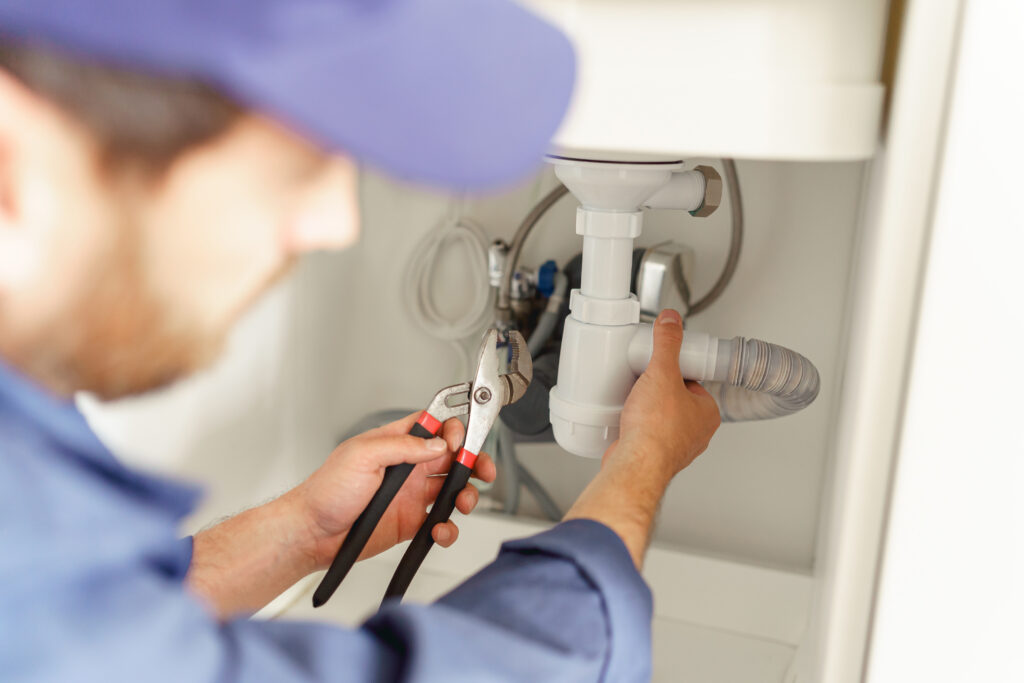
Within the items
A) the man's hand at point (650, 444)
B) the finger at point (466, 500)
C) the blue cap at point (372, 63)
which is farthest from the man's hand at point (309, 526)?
the blue cap at point (372, 63)

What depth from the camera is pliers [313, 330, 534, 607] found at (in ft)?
2.00

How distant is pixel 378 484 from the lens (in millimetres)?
649

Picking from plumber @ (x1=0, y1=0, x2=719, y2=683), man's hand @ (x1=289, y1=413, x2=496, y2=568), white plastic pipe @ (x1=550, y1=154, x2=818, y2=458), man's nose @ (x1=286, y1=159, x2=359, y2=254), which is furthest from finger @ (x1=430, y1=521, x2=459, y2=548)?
man's nose @ (x1=286, y1=159, x2=359, y2=254)

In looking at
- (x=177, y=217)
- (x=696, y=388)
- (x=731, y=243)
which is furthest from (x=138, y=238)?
(x=731, y=243)

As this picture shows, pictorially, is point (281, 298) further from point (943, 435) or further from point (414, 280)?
point (943, 435)

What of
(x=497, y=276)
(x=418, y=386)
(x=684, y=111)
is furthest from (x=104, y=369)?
(x=418, y=386)

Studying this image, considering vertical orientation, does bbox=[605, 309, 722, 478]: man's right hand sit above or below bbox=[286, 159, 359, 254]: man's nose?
below

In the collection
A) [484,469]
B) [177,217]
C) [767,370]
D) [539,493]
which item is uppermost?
[177,217]

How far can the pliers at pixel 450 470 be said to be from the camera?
61 cm

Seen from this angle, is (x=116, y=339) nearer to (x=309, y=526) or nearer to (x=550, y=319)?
(x=309, y=526)

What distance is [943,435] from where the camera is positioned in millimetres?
418

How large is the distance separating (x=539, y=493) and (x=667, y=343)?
1.21 feet

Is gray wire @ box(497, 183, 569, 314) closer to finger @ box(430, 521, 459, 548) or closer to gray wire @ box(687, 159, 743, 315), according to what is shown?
gray wire @ box(687, 159, 743, 315)

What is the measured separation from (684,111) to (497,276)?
1.47ft
